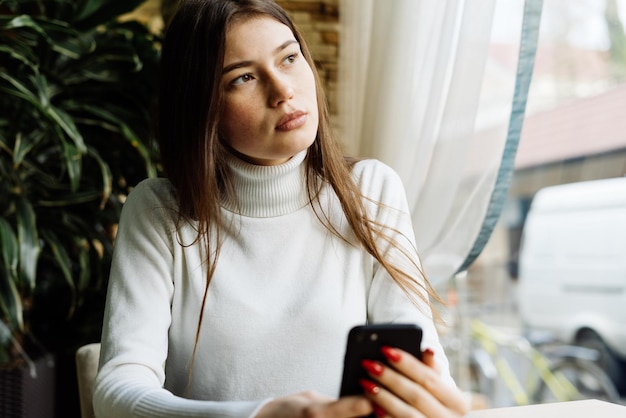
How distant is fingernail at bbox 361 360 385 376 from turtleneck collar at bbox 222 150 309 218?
542mm

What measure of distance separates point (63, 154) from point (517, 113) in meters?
1.30

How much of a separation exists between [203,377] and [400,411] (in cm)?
48

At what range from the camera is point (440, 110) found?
1616 millimetres

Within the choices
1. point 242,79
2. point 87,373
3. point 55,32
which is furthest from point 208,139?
point 55,32

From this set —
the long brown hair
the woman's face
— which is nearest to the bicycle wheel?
the long brown hair

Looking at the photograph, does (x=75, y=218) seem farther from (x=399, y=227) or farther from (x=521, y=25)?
(x=521, y=25)

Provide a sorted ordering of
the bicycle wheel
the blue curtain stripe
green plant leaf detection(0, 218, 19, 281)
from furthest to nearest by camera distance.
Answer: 1. the bicycle wheel
2. green plant leaf detection(0, 218, 19, 281)
3. the blue curtain stripe

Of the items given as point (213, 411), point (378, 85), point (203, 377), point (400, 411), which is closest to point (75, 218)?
point (378, 85)

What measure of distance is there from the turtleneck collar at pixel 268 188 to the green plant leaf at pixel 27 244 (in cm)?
85

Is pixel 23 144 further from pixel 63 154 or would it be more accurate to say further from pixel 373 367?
pixel 373 367

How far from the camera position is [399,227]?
1.26 meters

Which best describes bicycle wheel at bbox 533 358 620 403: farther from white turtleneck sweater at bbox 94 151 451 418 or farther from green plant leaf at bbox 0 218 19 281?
green plant leaf at bbox 0 218 19 281

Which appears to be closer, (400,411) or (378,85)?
(400,411)

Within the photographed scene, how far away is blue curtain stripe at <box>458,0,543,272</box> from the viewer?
1351mm
